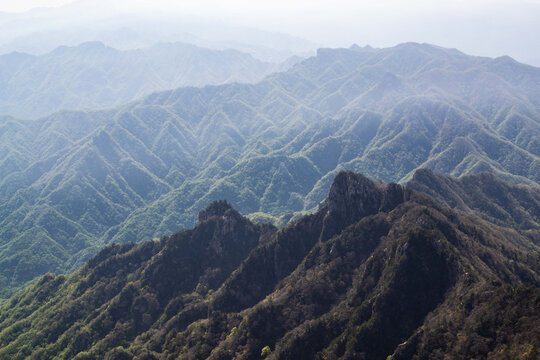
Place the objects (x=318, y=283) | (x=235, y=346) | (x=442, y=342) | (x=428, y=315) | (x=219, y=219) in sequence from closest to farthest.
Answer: (x=442, y=342)
(x=428, y=315)
(x=235, y=346)
(x=318, y=283)
(x=219, y=219)

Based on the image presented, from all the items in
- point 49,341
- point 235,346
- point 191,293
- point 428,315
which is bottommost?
point 49,341

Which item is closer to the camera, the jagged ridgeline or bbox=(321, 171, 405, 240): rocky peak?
the jagged ridgeline

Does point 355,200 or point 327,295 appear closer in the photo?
point 327,295

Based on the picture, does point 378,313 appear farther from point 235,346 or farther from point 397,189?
point 397,189

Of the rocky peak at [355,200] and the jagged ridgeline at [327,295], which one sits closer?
the jagged ridgeline at [327,295]

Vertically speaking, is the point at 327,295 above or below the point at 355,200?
below

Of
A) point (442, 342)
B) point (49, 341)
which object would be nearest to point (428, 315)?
point (442, 342)

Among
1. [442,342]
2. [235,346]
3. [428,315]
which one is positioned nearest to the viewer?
[442,342]

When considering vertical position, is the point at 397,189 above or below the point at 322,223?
above
